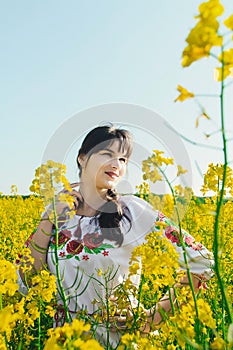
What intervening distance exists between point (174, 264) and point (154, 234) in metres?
0.30

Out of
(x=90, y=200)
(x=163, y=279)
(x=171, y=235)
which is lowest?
(x=163, y=279)

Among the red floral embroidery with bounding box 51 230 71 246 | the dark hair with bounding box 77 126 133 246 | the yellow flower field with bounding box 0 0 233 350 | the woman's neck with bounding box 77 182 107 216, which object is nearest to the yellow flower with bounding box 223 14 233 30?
the yellow flower field with bounding box 0 0 233 350

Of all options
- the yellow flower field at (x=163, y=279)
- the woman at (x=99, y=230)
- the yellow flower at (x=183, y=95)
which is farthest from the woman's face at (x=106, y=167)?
the yellow flower at (x=183, y=95)

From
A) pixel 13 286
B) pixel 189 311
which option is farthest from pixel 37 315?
pixel 189 311

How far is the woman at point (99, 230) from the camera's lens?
7.51 ft

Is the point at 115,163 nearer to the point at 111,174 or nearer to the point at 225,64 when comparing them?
the point at 111,174

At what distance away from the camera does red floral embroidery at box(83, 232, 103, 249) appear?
2379 millimetres

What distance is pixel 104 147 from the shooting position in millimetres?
2352

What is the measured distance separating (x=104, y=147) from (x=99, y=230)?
43cm

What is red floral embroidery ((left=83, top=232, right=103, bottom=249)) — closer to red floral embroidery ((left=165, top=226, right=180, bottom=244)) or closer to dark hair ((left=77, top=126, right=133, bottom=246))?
dark hair ((left=77, top=126, right=133, bottom=246))

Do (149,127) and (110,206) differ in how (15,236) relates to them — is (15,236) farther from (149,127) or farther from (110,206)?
(149,127)

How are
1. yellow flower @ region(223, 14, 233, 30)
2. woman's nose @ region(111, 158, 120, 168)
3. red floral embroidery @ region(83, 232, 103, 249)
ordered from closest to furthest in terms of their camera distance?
yellow flower @ region(223, 14, 233, 30)
woman's nose @ region(111, 158, 120, 168)
red floral embroidery @ region(83, 232, 103, 249)

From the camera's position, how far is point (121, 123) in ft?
6.95

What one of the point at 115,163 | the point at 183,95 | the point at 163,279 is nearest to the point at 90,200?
the point at 115,163
